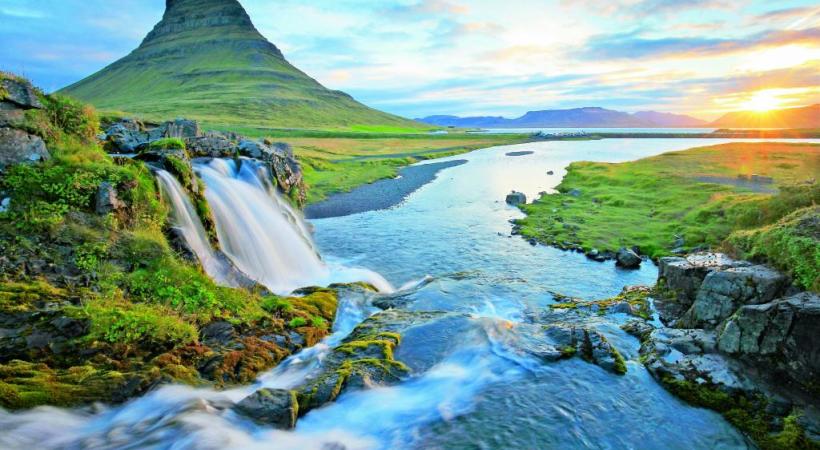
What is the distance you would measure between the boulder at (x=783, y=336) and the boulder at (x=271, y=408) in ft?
38.9

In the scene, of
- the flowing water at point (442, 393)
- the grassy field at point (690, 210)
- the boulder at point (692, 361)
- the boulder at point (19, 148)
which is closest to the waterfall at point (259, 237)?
the flowing water at point (442, 393)

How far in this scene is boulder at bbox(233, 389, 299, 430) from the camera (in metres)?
9.33

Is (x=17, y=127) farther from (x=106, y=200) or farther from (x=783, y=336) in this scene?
(x=783, y=336)

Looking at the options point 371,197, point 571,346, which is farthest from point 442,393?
point 371,197

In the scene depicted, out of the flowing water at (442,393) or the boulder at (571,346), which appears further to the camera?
the boulder at (571,346)

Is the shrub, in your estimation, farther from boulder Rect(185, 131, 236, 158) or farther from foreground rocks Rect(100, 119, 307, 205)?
boulder Rect(185, 131, 236, 158)

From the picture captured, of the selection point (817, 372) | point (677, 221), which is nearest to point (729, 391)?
point (817, 372)

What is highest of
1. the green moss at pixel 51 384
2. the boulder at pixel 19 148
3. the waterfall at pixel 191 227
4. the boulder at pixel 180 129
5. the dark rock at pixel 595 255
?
the boulder at pixel 180 129

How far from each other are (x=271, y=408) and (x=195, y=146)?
22466 mm

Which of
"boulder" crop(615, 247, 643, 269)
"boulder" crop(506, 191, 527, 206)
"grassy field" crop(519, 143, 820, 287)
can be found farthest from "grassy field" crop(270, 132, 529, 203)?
"boulder" crop(615, 247, 643, 269)

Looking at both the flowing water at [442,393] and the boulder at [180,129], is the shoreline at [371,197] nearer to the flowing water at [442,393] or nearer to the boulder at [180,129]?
the boulder at [180,129]

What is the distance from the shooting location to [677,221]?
111 ft

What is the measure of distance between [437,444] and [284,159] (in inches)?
1172

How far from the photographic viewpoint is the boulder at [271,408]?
9.33m
